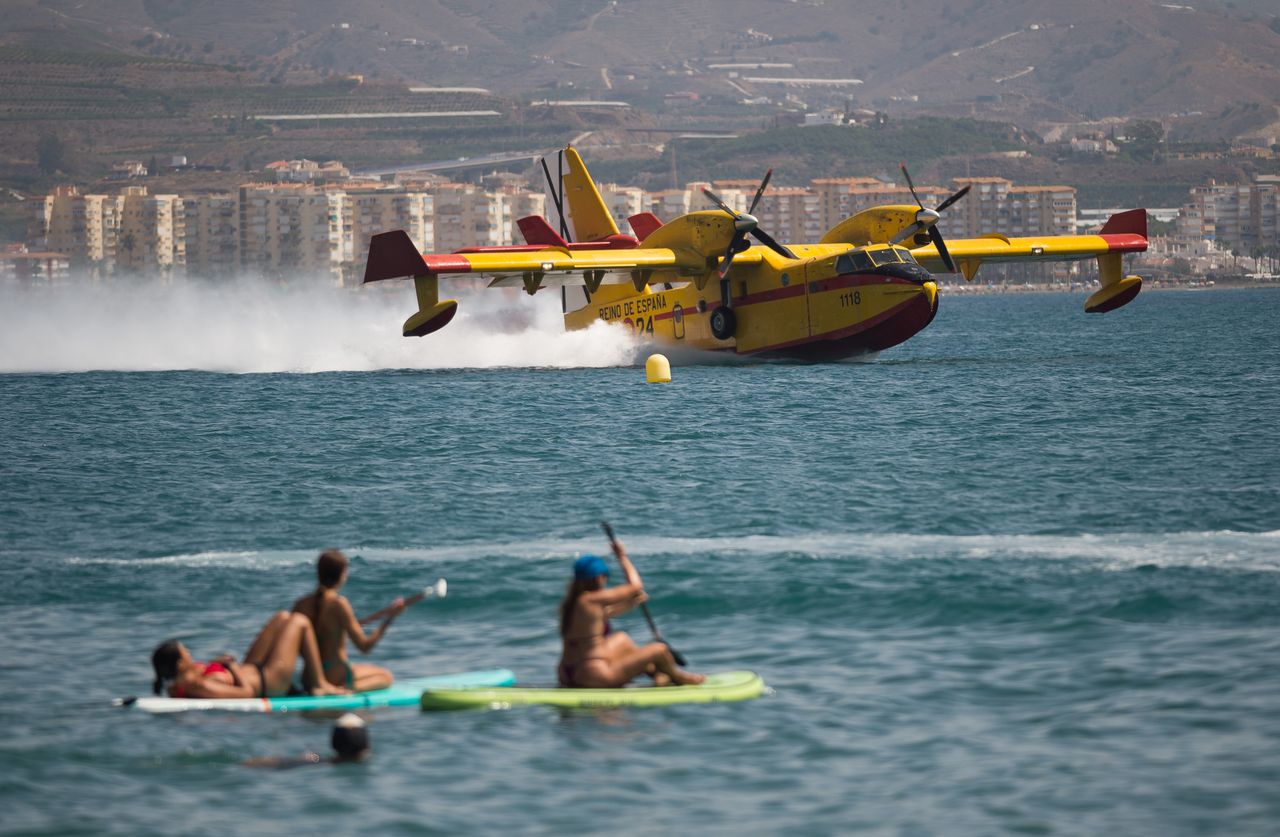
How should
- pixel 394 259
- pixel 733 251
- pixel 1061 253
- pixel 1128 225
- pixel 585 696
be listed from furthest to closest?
1. pixel 1128 225
2. pixel 1061 253
3. pixel 733 251
4. pixel 394 259
5. pixel 585 696

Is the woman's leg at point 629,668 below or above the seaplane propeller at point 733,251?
below

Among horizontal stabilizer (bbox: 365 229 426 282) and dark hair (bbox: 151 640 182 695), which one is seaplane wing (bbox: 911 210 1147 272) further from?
dark hair (bbox: 151 640 182 695)

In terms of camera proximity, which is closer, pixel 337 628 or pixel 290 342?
pixel 337 628

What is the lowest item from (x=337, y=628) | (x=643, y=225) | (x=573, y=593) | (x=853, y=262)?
(x=337, y=628)

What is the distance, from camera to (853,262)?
45312 millimetres

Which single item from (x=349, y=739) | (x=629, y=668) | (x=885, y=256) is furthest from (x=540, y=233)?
(x=349, y=739)

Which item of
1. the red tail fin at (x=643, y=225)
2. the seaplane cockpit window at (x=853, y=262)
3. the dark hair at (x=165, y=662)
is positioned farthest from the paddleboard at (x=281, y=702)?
the red tail fin at (x=643, y=225)

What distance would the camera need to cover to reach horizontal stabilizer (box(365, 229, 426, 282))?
142 feet

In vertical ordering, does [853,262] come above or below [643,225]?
below

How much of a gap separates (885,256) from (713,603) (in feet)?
94.9

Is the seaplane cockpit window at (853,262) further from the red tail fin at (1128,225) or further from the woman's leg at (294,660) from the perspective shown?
the woman's leg at (294,660)

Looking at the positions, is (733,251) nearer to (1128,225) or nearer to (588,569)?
(1128,225)

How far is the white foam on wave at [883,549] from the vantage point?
19297mm

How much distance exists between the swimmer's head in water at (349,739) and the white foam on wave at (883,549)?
25.1ft
